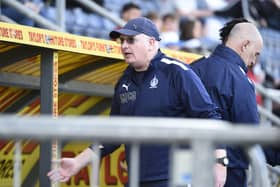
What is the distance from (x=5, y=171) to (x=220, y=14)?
6.96m

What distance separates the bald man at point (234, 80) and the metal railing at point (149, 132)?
231 cm

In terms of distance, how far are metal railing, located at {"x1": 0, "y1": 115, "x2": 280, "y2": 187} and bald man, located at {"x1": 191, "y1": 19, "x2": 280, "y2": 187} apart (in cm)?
231

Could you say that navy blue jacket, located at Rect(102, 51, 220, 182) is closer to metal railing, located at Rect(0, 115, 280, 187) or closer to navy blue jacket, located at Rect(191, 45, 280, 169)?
navy blue jacket, located at Rect(191, 45, 280, 169)

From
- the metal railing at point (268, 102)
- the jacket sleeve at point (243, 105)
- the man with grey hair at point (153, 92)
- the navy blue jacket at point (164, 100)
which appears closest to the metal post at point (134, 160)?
the man with grey hair at point (153, 92)

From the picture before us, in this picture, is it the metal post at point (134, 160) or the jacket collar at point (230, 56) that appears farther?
the jacket collar at point (230, 56)

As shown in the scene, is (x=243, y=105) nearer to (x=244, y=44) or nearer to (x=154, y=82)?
(x=244, y=44)

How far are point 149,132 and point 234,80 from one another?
266 centimetres

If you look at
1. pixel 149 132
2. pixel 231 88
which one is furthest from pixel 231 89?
pixel 149 132

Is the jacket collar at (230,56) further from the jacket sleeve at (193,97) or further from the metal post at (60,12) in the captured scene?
the metal post at (60,12)

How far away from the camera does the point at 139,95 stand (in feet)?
16.1

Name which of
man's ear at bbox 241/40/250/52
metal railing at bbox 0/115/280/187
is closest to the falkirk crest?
man's ear at bbox 241/40/250/52

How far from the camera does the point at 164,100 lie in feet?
15.9

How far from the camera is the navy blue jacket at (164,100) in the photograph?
4773 mm

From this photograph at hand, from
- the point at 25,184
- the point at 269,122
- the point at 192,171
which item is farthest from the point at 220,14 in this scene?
the point at 192,171
